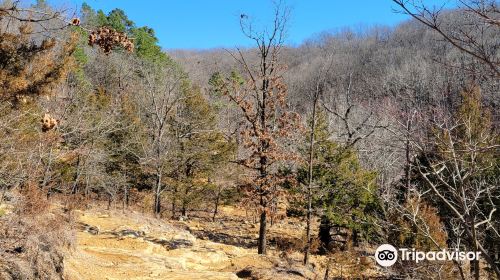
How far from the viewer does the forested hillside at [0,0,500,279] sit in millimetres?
5031

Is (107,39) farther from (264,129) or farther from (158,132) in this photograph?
(158,132)

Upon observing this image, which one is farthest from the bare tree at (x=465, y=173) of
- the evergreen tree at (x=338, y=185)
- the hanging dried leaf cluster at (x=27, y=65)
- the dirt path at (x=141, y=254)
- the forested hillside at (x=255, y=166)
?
the evergreen tree at (x=338, y=185)

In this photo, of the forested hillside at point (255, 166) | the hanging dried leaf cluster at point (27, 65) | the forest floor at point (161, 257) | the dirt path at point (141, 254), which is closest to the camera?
the forested hillside at point (255, 166)

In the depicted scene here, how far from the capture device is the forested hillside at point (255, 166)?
503 centimetres

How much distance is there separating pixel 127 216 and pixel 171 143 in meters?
7.31

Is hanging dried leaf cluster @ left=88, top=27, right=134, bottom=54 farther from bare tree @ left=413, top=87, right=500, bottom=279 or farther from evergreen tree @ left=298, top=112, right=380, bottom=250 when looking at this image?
evergreen tree @ left=298, top=112, right=380, bottom=250

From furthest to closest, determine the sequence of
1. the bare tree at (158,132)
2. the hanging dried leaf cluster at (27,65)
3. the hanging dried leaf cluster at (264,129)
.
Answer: the bare tree at (158,132)
the hanging dried leaf cluster at (264,129)
the hanging dried leaf cluster at (27,65)

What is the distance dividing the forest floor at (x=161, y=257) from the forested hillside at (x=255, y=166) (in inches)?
5.3

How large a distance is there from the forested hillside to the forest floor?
0.13m

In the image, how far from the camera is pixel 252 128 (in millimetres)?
14703

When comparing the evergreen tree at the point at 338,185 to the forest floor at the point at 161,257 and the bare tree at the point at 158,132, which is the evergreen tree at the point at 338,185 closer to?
the forest floor at the point at 161,257

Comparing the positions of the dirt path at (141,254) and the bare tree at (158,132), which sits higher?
the bare tree at (158,132)

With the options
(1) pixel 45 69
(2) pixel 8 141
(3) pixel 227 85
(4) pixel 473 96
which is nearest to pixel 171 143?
(3) pixel 227 85

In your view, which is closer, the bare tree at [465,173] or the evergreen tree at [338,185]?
the bare tree at [465,173]
